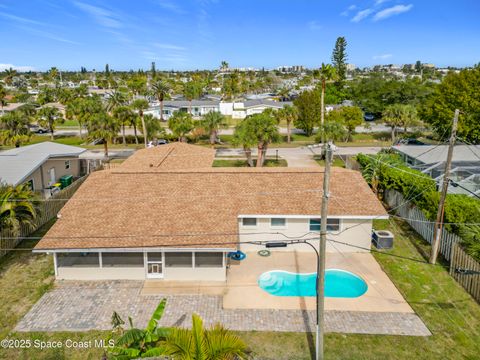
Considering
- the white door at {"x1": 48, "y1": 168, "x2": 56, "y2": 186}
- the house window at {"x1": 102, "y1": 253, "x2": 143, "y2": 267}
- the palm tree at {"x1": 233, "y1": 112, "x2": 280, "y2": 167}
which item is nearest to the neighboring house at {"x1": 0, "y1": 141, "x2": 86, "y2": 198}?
the white door at {"x1": 48, "y1": 168, "x2": 56, "y2": 186}

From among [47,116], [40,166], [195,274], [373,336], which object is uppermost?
[47,116]

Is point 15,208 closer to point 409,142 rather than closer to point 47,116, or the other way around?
point 47,116

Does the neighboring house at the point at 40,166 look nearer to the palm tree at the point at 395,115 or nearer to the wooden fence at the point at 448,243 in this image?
the wooden fence at the point at 448,243

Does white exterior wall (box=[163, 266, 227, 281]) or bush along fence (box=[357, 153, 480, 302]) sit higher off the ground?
bush along fence (box=[357, 153, 480, 302])

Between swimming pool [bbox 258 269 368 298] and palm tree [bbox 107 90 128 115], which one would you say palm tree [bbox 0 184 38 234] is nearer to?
swimming pool [bbox 258 269 368 298]

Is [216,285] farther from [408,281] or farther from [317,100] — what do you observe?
[317,100]

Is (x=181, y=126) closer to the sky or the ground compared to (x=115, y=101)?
closer to the ground

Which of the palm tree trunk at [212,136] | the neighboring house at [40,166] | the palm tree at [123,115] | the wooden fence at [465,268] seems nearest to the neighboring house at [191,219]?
the wooden fence at [465,268]

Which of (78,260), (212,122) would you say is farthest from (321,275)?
(212,122)
